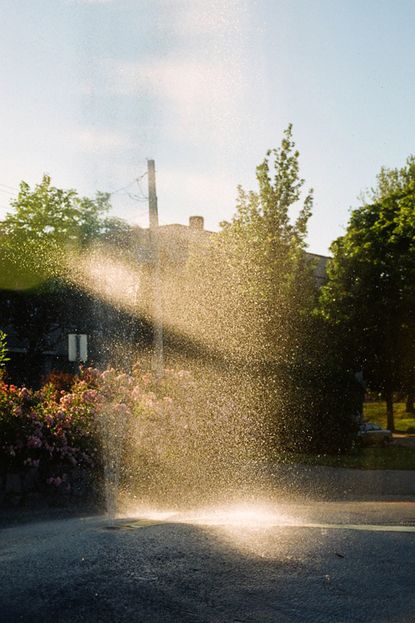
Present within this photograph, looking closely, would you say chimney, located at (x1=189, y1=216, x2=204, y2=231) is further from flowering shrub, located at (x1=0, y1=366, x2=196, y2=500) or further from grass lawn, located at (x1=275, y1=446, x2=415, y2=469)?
flowering shrub, located at (x1=0, y1=366, x2=196, y2=500)

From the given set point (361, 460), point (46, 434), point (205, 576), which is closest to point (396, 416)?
point (361, 460)

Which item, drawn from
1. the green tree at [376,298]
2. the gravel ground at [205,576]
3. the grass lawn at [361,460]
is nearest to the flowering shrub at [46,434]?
the gravel ground at [205,576]

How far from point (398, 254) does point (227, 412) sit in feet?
74.0

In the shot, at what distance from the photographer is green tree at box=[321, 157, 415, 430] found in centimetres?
3606

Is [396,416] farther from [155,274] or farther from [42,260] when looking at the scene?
[155,274]

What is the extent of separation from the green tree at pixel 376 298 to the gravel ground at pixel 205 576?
3053 centimetres

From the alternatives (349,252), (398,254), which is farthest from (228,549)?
(349,252)

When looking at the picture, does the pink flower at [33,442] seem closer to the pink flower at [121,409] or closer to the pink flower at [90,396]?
the pink flower at [90,396]

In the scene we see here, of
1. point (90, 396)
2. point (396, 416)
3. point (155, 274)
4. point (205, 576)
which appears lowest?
point (396, 416)

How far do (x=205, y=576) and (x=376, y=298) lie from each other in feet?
110

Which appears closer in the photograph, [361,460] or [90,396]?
[90,396]

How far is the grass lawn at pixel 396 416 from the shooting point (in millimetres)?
47469

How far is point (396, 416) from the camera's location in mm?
53094

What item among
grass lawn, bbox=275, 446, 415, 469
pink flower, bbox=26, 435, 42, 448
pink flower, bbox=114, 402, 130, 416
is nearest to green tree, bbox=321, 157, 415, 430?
grass lawn, bbox=275, 446, 415, 469
